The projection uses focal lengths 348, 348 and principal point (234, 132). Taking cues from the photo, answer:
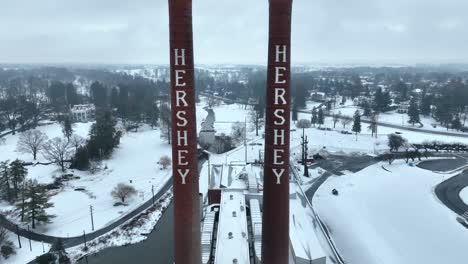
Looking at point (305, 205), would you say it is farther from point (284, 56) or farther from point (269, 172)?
point (284, 56)

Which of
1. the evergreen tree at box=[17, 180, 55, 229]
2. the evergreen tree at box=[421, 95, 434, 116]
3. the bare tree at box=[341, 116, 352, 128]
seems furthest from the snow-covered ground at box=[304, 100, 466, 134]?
the evergreen tree at box=[17, 180, 55, 229]

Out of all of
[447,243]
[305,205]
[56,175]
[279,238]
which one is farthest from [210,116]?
[279,238]

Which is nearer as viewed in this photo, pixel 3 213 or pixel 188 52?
pixel 188 52

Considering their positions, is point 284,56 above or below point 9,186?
above

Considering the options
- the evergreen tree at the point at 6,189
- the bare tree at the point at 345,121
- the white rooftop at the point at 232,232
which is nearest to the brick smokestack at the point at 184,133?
the white rooftop at the point at 232,232

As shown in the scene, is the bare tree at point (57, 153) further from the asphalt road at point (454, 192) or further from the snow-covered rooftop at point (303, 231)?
the asphalt road at point (454, 192)

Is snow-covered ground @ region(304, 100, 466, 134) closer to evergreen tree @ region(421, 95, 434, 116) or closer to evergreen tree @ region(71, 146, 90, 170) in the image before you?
evergreen tree @ region(421, 95, 434, 116)
